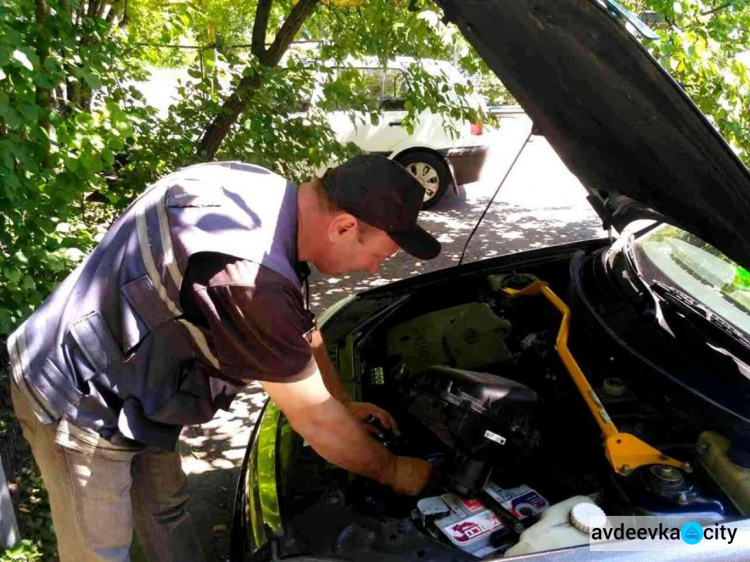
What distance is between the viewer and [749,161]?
134 inches

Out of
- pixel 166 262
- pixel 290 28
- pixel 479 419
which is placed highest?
pixel 290 28

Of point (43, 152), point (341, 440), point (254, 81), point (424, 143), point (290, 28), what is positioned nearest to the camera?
point (341, 440)

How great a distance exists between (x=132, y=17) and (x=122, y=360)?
10.8 feet

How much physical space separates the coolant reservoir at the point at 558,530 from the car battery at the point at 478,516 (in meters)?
0.10

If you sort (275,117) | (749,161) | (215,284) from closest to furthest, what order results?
(215,284), (749,161), (275,117)

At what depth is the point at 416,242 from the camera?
1750mm

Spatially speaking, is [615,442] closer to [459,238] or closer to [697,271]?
[697,271]

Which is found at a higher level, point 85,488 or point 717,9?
point 717,9

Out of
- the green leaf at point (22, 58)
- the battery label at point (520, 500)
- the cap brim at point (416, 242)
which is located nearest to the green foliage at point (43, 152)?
the green leaf at point (22, 58)

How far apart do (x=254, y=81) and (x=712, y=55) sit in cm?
257

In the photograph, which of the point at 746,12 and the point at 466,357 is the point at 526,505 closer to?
the point at 466,357

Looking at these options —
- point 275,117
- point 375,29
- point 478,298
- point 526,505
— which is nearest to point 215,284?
point 526,505

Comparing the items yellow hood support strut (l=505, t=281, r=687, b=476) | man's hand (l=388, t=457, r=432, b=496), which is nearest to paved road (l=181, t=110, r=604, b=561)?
man's hand (l=388, t=457, r=432, b=496)

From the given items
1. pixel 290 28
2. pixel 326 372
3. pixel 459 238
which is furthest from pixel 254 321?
pixel 459 238
